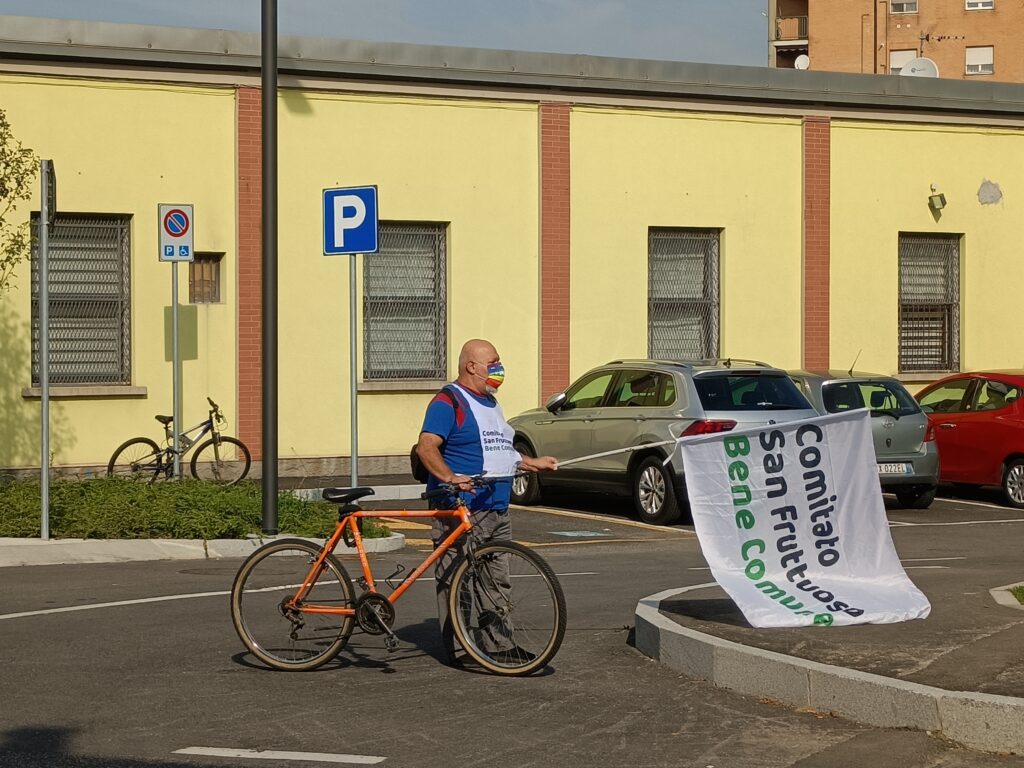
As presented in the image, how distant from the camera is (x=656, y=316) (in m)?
23.8

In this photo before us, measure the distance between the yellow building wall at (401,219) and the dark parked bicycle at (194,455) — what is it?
92 centimetres

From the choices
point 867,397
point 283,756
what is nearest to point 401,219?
point 867,397

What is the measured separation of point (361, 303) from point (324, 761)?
1544 centimetres

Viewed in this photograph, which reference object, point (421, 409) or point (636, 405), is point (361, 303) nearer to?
point (421, 409)

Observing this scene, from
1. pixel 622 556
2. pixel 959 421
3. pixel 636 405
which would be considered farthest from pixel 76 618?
pixel 959 421

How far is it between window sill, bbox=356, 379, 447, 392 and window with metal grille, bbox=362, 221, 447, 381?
0.20 metres

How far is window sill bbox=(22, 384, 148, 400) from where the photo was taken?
19812mm

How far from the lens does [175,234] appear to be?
18.5 m

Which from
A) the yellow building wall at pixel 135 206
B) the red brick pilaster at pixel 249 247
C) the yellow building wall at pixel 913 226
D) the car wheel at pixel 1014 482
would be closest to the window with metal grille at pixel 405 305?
the red brick pilaster at pixel 249 247

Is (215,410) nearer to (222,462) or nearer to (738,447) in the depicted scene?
(222,462)

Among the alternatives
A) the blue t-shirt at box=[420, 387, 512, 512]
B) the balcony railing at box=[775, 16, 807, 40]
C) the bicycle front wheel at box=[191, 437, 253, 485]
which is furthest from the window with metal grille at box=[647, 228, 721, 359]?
the balcony railing at box=[775, 16, 807, 40]

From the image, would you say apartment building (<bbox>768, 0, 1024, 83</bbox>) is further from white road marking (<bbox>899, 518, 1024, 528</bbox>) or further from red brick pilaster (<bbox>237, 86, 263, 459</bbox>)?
white road marking (<bbox>899, 518, 1024, 528</bbox>)

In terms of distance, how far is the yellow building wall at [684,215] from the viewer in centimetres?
2294

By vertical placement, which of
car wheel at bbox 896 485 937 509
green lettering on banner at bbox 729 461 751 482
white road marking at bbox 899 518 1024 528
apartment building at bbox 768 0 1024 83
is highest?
apartment building at bbox 768 0 1024 83
